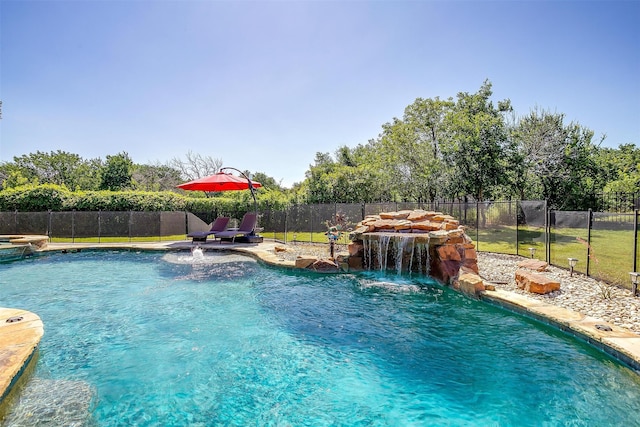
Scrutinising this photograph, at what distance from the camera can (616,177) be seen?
23859 millimetres

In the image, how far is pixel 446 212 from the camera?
A: 12961mm

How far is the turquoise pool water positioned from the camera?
271 centimetres

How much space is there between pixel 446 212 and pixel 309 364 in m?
10.9

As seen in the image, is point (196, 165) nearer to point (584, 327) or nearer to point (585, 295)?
point (585, 295)

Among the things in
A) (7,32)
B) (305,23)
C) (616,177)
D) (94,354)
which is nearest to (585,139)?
(616,177)

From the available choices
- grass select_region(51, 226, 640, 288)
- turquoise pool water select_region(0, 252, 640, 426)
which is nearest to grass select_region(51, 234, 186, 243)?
grass select_region(51, 226, 640, 288)

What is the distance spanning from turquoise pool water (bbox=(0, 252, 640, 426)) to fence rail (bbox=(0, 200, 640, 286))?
4.70 m

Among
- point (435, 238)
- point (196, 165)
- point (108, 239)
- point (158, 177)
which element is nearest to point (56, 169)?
point (158, 177)

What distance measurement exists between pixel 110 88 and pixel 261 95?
5780mm

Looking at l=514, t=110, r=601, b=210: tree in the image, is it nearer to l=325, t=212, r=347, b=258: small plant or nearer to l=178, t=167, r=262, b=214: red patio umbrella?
l=325, t=212, r=347, b=258: small plant

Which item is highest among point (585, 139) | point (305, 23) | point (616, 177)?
point (305, 23)

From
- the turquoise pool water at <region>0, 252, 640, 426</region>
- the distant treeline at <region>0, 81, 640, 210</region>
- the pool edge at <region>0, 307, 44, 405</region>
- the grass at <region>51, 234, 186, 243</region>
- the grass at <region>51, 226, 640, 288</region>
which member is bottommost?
the turquoise pool water at <region>0, 252, 640, 426</region>

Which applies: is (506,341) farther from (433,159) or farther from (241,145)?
(241,145)

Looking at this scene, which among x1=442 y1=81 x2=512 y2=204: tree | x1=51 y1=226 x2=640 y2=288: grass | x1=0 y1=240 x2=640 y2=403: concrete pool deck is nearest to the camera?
x1=0 y1=240 x2=640 y2=403: concrete pool deck
